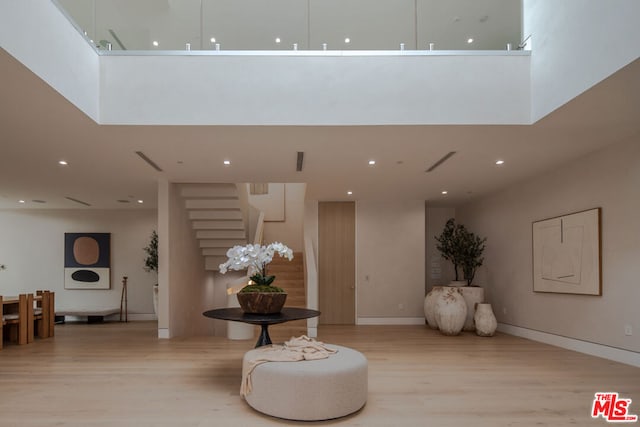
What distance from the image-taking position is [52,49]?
12.5 feet

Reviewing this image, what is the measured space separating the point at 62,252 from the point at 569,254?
1113cm

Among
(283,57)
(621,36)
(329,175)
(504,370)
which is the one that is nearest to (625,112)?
(621,36)

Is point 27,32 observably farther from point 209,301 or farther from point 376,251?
point 209,301

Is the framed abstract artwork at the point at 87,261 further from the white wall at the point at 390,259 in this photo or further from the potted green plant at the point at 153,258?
the white wall at the point at 390,259

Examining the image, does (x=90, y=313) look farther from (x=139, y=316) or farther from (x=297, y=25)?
(x=297, y=25)

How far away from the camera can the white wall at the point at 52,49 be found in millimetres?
3227

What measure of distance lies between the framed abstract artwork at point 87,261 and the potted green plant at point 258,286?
7.87 meters

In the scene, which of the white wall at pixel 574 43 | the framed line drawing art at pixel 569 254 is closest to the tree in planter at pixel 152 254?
the framed line drawing art at pixel 569 254

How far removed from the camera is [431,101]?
15.5 feet

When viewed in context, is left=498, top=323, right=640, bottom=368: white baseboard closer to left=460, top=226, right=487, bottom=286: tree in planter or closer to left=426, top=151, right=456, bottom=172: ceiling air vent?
left=460, top=226, right=487, bottom=286: tree in planter

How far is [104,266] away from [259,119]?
833cm

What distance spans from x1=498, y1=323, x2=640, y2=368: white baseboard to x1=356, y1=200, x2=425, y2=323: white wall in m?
2.05

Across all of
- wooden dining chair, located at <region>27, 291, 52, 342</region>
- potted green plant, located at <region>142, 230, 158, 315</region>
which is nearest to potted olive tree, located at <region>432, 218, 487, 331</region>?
potted green plant, located at <region>142, 230, 158, 315</region>


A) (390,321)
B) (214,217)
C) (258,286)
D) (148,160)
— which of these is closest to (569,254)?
(390,321)
